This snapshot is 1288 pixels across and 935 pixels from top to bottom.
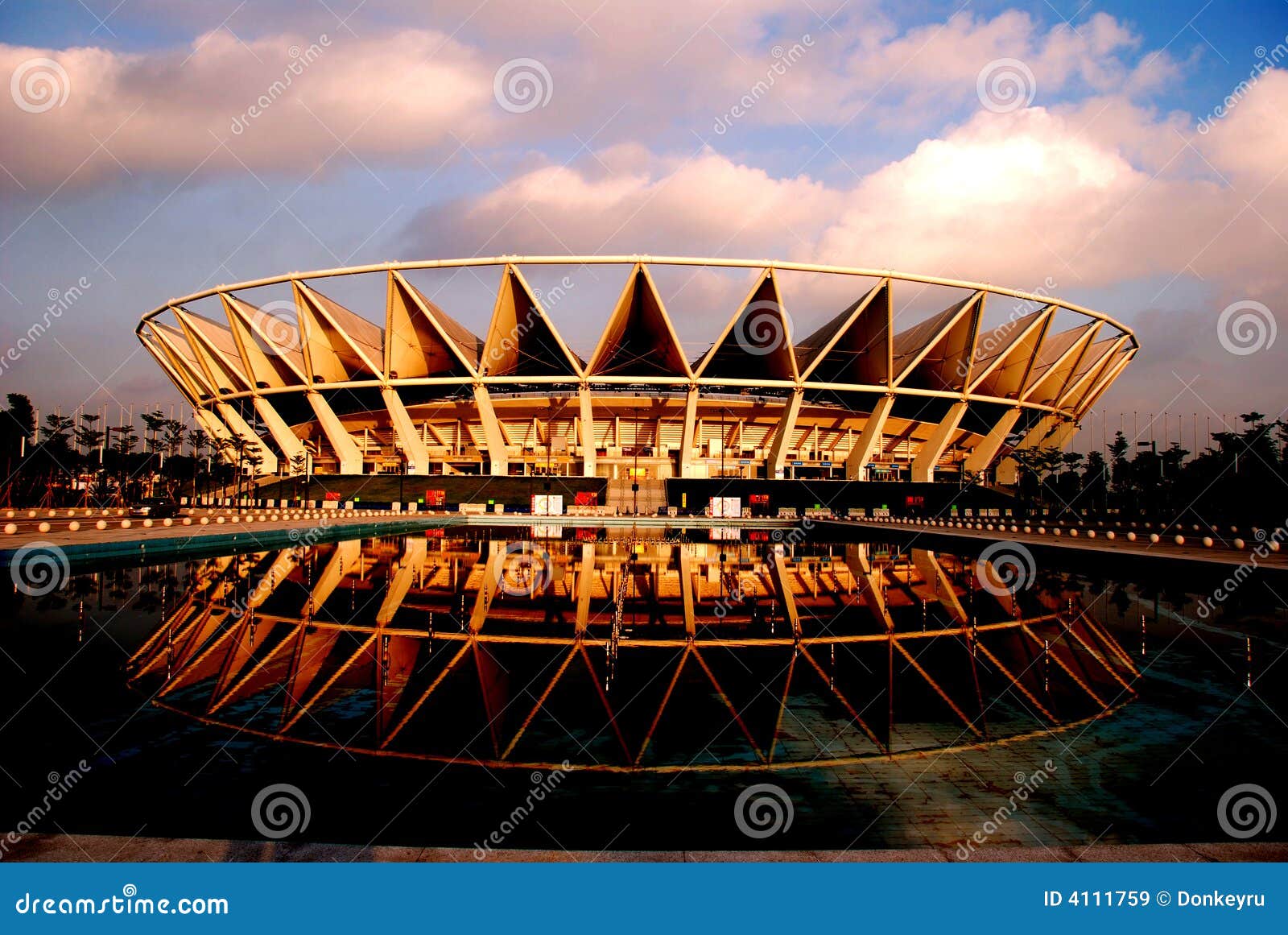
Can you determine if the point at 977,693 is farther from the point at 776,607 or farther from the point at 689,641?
the point at 776,607

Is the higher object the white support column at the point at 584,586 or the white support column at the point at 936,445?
the white support column at the point at 936,445

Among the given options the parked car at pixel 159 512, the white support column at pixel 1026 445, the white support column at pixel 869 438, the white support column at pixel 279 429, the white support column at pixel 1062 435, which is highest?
the white support column at pixel 1062 435

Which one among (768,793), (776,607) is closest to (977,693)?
(768,793)

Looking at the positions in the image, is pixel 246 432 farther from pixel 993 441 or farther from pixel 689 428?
pixel 993 441

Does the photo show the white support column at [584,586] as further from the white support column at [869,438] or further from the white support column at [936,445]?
the white support column at [936,445]

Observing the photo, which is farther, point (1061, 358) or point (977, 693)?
point (1061, 358)

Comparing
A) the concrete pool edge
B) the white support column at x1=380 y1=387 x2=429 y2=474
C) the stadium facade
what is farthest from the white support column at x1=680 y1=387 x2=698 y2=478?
the concrete pool edge

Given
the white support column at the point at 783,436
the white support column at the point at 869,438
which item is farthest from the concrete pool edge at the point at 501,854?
the white support column at the point at 869,438
